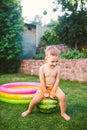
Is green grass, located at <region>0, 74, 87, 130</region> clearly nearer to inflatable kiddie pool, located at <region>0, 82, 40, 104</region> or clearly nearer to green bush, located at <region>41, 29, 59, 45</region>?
inflatable kiddie pool, located at <region>0, 82, 40, 104</region>

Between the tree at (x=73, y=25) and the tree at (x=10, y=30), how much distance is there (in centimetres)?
608

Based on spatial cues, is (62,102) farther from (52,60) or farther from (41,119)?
(52,60)

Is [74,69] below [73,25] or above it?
below

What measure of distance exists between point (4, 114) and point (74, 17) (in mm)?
15236

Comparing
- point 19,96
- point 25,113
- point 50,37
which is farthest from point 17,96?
point 50,37

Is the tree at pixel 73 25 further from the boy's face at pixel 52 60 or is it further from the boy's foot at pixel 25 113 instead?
the boy's foot at pixel 25 113

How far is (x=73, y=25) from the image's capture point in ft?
61.3

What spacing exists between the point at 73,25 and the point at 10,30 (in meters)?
6.82

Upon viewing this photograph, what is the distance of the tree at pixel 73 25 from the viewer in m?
18.5

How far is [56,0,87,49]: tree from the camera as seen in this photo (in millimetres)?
18453

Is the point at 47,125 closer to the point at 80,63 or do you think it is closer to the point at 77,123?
the point at 77,123

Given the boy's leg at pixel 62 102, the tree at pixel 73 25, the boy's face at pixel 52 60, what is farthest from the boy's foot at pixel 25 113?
the tree at pixel 73 25

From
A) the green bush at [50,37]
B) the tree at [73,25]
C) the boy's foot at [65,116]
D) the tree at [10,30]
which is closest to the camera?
the boy's foot at [65,116]

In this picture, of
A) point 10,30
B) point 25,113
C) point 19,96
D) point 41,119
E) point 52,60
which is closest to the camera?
point 41,119
